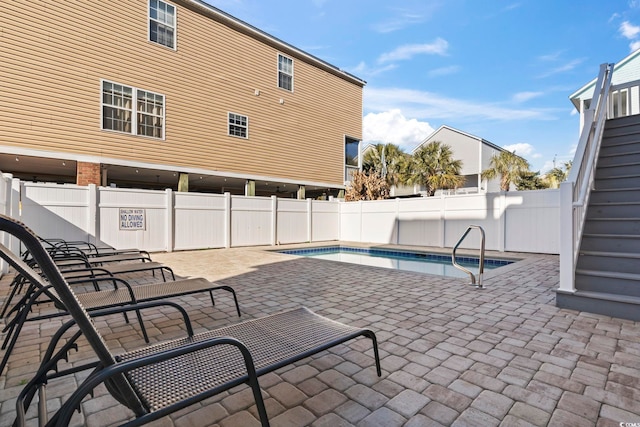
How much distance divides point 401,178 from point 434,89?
7.42m

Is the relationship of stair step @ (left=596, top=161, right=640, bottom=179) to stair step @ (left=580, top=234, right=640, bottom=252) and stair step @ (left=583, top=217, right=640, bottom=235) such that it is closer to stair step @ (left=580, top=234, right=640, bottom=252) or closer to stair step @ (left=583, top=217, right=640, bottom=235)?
stair step @ (left=583, top=217, right=640, bottom=235)

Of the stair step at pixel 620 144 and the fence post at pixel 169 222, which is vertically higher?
the stair step at pixel 620 144

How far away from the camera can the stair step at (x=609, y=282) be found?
343cm

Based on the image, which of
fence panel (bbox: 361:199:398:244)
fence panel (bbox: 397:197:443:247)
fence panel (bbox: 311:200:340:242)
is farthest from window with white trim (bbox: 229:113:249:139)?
fence panel (bbox: 397:197:443:247)

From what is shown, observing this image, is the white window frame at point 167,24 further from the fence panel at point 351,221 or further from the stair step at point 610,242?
the stair step at point 610,242

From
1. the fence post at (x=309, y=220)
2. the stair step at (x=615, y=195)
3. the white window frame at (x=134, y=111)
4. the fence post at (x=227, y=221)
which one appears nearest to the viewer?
the stair step at (x=615, y=195)

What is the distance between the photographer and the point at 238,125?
480 inches

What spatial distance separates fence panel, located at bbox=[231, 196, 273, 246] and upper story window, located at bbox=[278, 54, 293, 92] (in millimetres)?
5474

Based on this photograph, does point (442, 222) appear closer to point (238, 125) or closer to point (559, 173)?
point (238, 125)

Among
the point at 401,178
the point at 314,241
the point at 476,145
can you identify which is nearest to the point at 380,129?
the point at 476,145

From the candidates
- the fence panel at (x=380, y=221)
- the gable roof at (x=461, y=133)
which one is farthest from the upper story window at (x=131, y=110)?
the gable roof at (x=461, y=133)

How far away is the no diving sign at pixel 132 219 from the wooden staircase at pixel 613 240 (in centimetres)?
973

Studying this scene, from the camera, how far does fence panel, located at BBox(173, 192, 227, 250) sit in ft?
32.0

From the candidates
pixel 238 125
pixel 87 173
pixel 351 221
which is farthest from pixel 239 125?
pixel 351 221
